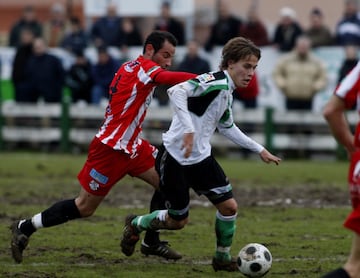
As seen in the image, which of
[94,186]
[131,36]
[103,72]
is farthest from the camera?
[131,36]

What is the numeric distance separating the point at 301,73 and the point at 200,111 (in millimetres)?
11720

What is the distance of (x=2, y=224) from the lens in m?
11.4

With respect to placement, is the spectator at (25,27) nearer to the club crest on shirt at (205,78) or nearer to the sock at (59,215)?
the sock at (59,215)

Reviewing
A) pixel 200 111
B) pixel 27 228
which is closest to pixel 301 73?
pixel 27 228

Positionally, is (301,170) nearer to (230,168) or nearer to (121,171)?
(230,168)

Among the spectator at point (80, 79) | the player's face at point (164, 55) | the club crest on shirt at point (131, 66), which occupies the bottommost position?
the spectator at point (80, 79)

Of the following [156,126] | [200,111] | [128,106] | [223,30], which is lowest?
[156,126]

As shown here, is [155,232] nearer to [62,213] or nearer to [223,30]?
[62,213]

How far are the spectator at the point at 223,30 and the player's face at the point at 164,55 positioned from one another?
39.7 feet

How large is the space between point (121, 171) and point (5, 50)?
1533 centimetres

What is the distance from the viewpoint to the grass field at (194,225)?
29.0ft

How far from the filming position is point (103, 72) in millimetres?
21531

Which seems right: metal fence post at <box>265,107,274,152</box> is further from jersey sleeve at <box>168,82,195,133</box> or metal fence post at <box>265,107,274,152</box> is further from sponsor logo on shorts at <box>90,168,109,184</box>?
jersey sleeve at <box>168,82,195,133</box>

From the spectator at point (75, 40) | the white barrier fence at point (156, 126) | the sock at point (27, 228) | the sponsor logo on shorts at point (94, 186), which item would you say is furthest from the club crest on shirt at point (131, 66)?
the spectator at point (75, 40)
